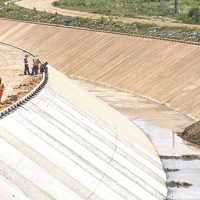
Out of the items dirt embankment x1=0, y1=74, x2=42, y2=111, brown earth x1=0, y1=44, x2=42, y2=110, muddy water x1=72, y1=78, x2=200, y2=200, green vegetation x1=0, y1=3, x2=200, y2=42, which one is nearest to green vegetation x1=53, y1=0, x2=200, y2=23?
green vegetation x1=0, y1=3, x2=200, y2=42

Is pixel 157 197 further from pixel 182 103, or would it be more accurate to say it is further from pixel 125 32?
pixel 125 32

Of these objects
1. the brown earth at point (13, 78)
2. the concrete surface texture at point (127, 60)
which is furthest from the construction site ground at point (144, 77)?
the brown earth at point (13, 78)

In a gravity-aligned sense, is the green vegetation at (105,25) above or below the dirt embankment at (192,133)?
below

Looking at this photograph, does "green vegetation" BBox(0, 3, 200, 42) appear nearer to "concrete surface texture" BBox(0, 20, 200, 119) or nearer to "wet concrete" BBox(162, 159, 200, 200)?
"concrete surface texture" BBox(0, 20, 200, 119)

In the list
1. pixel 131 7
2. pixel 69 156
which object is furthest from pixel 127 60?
pixel 131 7

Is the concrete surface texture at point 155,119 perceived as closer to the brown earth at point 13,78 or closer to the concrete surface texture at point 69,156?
the concrete surface texture at point 69,156

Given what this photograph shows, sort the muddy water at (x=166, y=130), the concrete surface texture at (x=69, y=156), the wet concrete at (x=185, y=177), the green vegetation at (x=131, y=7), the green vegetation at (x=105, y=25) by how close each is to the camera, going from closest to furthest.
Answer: the concrete surface texture at (x=69, y=156)
the wet concrete at (x=185, y=177)
the muddy water at (x=166, y=130)
the green vegetation at (x=105, y=25)
the green vegetation at (x=131, y=7)

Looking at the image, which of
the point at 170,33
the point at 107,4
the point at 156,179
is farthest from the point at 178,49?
the point at 107,4
